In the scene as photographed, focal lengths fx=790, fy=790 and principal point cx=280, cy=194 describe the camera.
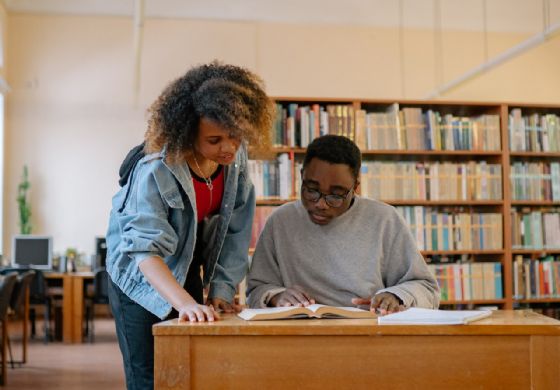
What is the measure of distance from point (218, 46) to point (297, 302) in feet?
29.0

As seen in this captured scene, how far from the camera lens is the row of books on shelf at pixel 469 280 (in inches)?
216

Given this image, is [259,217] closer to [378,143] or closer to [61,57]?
[378,143]

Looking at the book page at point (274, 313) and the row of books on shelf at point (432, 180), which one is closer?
the book page at point (274, 313)

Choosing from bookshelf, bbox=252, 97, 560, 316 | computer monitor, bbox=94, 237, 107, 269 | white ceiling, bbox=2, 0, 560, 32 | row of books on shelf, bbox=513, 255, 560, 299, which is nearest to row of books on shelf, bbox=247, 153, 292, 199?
bookshelf, bbox=252, 97, 560, 316

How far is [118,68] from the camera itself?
1053 cm

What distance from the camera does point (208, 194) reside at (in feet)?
6.83

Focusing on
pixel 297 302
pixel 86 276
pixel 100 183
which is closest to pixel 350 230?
pixel 297 302

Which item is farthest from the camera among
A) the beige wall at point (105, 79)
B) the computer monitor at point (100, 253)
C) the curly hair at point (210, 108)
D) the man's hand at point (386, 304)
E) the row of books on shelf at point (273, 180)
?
the beige wall at point (105, 79)

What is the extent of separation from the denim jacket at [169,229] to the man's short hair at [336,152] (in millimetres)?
223

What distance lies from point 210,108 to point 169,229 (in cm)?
31

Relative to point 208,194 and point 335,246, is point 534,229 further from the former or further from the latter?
point 208,194

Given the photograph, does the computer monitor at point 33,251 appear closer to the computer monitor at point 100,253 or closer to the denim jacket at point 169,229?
the computer monitor at point 100,253

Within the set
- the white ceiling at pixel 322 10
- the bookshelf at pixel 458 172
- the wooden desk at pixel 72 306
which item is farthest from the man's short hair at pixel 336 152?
the white ceiling at pixel 322 10

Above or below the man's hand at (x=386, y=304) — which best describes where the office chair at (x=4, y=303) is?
below
